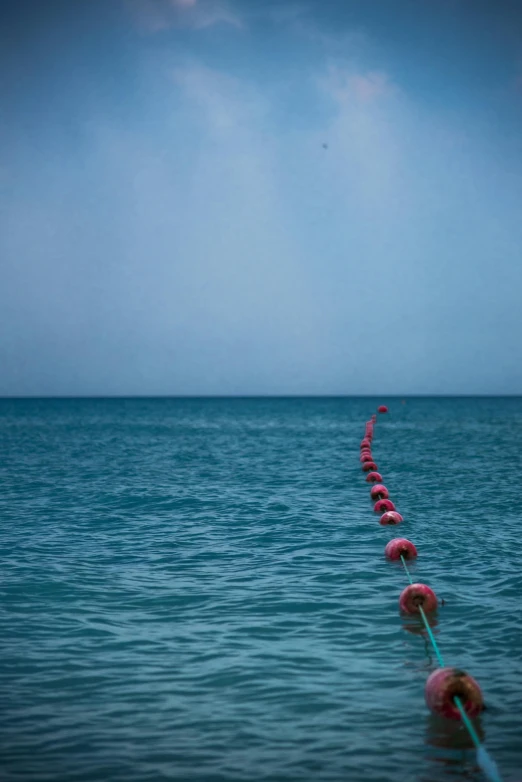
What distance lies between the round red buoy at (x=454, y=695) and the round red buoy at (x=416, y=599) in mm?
3270

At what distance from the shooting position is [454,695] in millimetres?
7609

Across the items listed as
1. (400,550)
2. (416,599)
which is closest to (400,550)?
(400,550)

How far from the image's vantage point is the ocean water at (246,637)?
7.21 meters

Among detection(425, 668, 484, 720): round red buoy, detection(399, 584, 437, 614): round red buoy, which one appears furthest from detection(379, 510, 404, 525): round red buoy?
detection(425, 668, 484, 720): round red buoy

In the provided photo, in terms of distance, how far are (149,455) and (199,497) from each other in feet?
55.7

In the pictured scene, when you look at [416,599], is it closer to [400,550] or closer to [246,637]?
[246,637]

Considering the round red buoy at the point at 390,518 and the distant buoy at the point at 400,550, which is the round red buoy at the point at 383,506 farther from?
the distant buoy at the point at 400,550

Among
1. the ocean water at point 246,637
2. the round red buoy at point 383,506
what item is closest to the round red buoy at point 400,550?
the ocean water at point 246,637

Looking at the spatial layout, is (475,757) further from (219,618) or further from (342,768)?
(219,618)

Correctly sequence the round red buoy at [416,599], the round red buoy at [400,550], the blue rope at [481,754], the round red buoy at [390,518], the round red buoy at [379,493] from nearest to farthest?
the blue rope at [481,754] → the round red buoy at [416,599] → the round red buoy at [400,550] → the round red buoy at [390,518] → the round red buoy at [379,493]

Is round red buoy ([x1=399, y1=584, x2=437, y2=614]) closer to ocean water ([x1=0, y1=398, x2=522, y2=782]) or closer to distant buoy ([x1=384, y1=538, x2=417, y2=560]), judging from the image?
ocean water ([x1=0, y1=398, x2=522, y2=782])

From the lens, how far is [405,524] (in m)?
18.7

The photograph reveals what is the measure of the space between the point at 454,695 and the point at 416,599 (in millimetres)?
3365

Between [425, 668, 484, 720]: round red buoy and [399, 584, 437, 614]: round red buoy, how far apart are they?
327 centimetres
